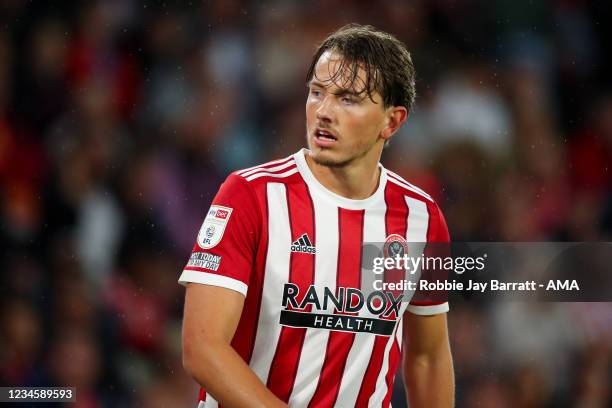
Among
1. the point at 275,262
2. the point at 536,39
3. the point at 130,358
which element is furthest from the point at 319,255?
the point at 536,39

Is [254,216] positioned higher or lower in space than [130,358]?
higher

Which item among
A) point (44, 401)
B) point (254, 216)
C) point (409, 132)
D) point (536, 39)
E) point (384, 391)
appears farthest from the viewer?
point (536, 39)

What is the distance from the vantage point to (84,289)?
4.87 metres

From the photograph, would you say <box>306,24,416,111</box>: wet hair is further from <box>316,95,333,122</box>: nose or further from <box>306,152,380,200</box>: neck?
<box>306,152,380,200</box>: neck

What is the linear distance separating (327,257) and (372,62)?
0.52 metres

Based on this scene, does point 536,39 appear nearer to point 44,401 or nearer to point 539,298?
point 539,298

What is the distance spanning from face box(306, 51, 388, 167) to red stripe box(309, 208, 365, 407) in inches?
6.4

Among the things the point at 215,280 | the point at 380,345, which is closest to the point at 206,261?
the point at 215,280

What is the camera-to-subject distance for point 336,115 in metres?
2.43

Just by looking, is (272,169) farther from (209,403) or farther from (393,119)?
(209,403)

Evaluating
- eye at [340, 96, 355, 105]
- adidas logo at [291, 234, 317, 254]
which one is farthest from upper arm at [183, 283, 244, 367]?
eye at [340, 96, 355, 105]

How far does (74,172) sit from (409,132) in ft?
6.16

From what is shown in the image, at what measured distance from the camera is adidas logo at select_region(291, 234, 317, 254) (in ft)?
8.00

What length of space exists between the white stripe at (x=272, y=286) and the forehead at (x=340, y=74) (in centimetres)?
31
